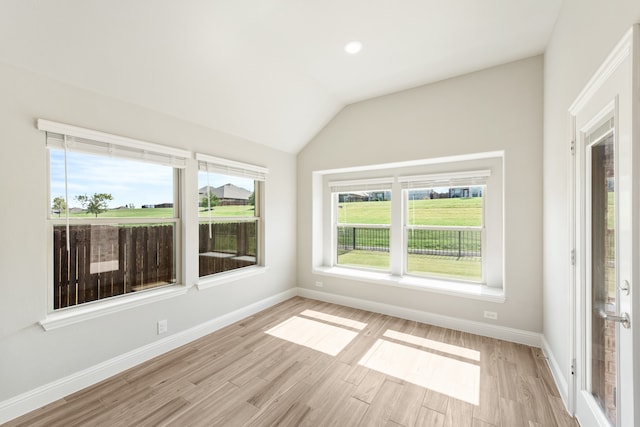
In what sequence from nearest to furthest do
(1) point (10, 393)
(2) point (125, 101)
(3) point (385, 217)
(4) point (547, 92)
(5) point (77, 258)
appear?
1. (1) point (10, 393)
2. (5) point (77, 258)
3. (2) point (125, 101)
4. (4) point (547, 92)
5. (3) point (385, 217)

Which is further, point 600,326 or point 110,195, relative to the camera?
point 110,195

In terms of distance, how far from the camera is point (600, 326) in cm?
151

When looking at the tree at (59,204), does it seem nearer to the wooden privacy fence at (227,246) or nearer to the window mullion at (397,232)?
the wooden privacy fence at (227,246)

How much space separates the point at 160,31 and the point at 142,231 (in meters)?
1.83

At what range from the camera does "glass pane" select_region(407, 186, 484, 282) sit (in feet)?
11.4

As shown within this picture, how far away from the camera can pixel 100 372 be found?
2271 mm

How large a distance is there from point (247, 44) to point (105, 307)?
2.71m

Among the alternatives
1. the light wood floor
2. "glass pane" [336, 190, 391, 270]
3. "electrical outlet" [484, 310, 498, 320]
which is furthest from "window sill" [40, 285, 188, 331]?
"electrical outlet" [484, 310, 498, 320]

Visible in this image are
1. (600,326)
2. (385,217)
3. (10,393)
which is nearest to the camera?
(600,326)

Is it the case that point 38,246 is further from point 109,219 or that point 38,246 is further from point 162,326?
point 162,326

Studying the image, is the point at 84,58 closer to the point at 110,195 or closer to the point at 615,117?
the point at 110,195

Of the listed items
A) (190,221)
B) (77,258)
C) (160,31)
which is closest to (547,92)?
(160,31)

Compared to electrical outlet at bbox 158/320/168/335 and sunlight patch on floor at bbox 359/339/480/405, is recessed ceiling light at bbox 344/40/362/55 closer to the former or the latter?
sunlight patch on floor at bbox 359/339/480/405

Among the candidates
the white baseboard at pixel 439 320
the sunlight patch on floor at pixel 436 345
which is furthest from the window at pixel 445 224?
the sunlight patch on floor at pixel 436 345
